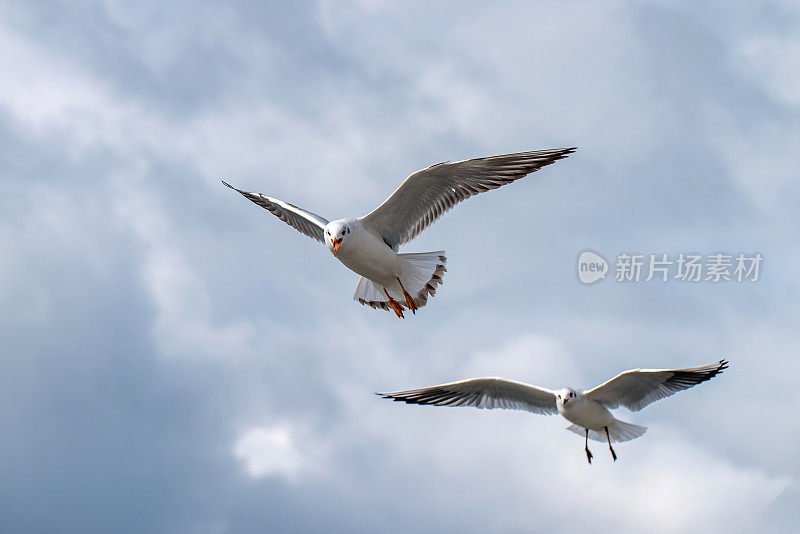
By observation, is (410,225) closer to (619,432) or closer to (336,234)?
(336,234)

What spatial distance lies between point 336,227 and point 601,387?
4578 mm

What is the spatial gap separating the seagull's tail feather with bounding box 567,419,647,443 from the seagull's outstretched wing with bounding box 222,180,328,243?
520 cm

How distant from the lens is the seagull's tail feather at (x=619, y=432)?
49.3ft

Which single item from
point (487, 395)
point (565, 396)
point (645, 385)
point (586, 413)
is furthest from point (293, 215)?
point (645, 385)

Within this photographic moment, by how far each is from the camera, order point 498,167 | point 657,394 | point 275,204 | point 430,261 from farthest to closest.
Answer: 1. point 275,204
2. point 657,394
3. point 430,261
4. point 498,167

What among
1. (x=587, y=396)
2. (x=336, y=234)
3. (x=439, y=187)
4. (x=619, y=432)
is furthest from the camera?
(x=619, y=432)

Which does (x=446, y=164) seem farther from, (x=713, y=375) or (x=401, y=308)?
(x=713, y=375)

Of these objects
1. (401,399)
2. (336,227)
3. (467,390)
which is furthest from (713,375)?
(336,227)

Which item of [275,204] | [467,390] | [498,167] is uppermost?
[275,204]

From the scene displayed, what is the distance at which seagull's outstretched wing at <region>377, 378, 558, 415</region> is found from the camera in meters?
14.7

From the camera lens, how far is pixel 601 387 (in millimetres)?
14219

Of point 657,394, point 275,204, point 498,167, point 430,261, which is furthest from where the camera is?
point 275,204

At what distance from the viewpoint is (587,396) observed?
14445mm

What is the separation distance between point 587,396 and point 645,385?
2.78ft
